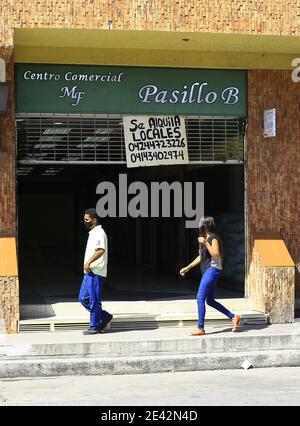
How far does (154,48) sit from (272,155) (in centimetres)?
244

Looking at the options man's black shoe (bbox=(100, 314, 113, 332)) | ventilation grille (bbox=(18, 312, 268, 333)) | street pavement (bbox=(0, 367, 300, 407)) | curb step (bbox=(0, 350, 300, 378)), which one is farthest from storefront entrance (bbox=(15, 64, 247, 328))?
street pavement (bbox=(0, 367, 300, 407))

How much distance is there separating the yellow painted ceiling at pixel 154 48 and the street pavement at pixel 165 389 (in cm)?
458

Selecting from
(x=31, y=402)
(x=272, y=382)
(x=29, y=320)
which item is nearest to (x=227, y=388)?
(x=272, y=382)

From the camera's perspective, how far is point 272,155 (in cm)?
1303

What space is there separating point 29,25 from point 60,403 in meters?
5.21

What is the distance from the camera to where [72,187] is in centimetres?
3547

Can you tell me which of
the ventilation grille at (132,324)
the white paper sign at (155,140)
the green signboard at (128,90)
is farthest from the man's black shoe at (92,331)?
the green signboard at (128,90)

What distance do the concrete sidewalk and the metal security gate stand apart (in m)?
2.76

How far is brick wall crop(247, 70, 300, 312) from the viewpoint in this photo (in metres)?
13.0

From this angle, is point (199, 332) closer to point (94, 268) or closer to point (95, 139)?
point (94, 268)

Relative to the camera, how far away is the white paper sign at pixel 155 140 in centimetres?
1294

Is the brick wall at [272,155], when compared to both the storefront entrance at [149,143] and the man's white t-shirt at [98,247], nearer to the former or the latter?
the storefront entrance at [149,143]

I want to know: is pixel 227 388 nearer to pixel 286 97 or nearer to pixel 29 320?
pixel 29 320

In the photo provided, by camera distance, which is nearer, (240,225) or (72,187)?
(240,225)
